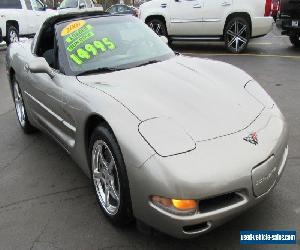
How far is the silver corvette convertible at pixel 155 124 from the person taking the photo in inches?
99.7

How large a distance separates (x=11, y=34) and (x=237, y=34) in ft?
25.9

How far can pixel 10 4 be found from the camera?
14.3 meters

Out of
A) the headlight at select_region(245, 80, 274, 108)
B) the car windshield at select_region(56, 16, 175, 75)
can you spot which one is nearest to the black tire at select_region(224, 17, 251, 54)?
the car windshield at select_region(56, 16, 175, 75)

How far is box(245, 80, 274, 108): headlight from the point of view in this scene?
3352 millimetres

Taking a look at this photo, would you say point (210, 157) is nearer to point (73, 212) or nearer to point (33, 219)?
point (73, 212)

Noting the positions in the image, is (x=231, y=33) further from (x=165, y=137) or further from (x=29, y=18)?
(x=165, y=137)

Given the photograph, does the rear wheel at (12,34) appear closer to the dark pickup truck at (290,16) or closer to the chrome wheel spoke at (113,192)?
the dark pickup truck at (290,16)

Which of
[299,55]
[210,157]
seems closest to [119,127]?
[210,157]

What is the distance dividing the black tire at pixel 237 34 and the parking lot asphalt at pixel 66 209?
507cm

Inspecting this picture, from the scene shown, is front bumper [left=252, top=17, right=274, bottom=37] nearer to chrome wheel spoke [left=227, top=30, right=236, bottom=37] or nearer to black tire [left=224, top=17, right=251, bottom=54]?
black tire [left=224, top=17, right=251, bottom=54]

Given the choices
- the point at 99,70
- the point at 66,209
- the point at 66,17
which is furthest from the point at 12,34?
the point at 66,209

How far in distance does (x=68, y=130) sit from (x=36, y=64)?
2.37 ft

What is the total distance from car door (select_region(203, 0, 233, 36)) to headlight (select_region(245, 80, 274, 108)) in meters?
7.13

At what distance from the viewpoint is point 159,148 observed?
262 cm
